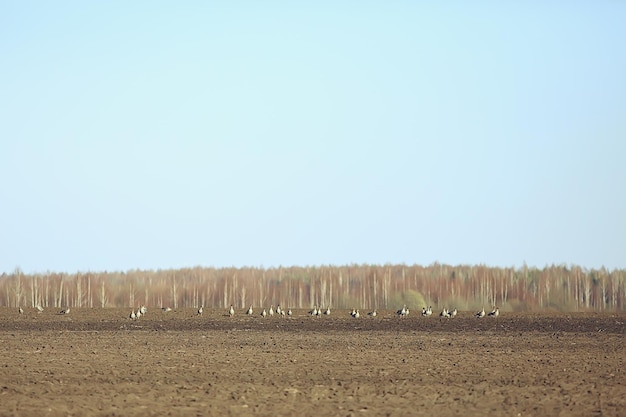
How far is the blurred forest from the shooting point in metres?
74.1

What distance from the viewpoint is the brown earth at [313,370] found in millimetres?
19391

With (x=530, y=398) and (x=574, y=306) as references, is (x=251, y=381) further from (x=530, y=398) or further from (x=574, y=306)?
(x=574, y=306)

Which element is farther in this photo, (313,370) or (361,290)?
(361,290)

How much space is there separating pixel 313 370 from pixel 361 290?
175ft

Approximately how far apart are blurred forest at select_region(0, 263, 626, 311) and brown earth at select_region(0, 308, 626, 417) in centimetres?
2792

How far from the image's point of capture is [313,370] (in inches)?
1011

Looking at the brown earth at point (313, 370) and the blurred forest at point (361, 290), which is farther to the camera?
the blurred forest at point (361, 290)

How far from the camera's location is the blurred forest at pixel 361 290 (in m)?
74.1

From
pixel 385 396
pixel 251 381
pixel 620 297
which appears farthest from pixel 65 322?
pixel 620 297

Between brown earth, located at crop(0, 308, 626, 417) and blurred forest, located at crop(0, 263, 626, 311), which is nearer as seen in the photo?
brown earth, located at crop(0, 308, 626, 417)

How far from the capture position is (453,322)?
167 ft

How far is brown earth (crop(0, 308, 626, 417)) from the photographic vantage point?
63.6 feet

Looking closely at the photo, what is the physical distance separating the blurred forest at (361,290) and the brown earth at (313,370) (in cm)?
2792

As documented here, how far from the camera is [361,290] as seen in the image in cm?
7881
